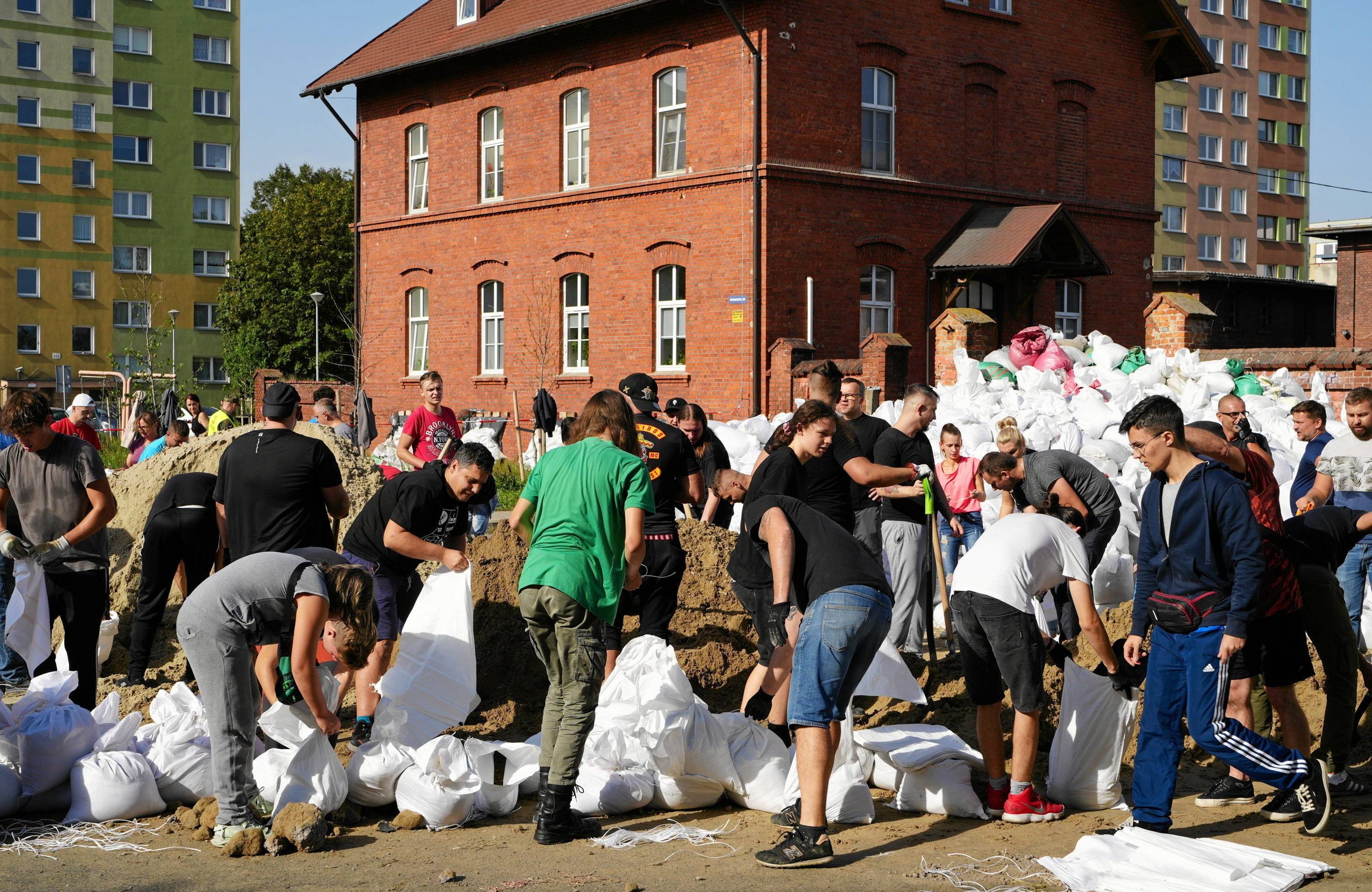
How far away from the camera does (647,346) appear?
23.2 m

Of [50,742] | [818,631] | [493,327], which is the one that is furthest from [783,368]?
[50,742]

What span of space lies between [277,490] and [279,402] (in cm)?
56

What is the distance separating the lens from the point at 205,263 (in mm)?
55594

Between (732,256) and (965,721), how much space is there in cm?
1451

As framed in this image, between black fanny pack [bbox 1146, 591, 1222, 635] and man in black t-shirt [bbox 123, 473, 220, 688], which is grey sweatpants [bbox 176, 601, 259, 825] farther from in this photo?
black fanny pack [bbox 1146, 591, 1222, 635]

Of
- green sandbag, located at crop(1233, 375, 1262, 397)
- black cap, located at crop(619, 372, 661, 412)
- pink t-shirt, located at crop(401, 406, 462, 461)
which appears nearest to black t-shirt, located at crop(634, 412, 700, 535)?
black cap, located at crop(619, 372, 661, 412)

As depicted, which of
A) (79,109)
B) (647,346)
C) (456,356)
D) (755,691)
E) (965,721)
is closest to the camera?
(755,691)

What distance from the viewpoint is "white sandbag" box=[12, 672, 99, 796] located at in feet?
19.7

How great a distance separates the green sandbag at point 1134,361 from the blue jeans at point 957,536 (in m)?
9.09

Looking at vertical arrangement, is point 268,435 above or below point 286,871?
above

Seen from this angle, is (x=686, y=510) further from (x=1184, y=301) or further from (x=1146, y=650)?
(x=1184, y=301)

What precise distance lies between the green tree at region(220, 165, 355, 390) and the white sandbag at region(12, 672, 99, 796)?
45.1 m

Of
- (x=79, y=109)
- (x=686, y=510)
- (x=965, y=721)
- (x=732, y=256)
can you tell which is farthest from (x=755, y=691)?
(x=79, y=109)

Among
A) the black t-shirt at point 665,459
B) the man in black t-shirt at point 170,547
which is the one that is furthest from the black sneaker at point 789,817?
the man in black t-shirt at point 170,547
